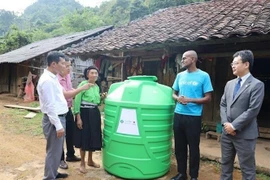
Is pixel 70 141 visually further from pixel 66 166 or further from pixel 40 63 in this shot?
pixel 40 63

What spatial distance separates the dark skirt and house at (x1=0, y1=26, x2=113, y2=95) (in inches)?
403

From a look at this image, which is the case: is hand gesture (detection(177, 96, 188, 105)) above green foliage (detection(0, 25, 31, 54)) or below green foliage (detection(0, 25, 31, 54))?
below

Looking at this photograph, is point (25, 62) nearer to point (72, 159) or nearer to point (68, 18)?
point (72, 159)

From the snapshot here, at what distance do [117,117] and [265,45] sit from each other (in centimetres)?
398

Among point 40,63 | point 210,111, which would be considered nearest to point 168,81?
point 210,111

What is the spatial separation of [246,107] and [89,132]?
221 centimetres

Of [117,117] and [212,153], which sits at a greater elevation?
[117,117]

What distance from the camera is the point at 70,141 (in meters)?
4.11

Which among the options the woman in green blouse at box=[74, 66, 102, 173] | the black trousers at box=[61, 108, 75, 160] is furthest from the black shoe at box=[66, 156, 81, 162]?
the woman in green blouse at box=[74, 66, 102, 173]

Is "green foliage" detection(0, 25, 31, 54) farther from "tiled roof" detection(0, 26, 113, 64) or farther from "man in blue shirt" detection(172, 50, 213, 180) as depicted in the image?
"man in blue shirt" detection(172, 50, 213, 180)

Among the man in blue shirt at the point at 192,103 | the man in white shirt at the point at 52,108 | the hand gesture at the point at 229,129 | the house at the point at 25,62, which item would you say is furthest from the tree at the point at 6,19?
the hand gesture at the point at 229,129

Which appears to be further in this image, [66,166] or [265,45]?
[265,45]

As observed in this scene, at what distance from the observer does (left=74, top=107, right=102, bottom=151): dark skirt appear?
3576 mm

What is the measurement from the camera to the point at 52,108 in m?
2.78
